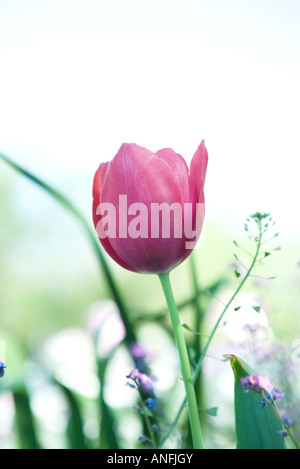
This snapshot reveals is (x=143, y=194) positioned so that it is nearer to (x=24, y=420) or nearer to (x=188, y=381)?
(x=188, y=381)

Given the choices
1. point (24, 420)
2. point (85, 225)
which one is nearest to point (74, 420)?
point (24, 420)

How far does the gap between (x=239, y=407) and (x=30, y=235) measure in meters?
0.88

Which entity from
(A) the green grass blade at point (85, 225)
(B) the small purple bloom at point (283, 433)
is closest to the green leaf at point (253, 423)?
(B) the small purple bloom at point (283, 433)

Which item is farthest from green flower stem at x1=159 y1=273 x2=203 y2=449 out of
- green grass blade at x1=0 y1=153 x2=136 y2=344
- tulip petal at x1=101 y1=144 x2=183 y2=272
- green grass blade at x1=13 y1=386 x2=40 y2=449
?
green grass blade at x1=13 y1=386 x2=40 y2=449

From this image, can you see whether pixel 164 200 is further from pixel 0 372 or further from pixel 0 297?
pixel 0 297

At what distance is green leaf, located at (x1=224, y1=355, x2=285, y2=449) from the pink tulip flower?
0.05 metres

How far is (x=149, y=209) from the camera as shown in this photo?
0.20 m

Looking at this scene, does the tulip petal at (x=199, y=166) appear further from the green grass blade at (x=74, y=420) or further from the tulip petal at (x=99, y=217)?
the green grass blade at (x=74, y=420)

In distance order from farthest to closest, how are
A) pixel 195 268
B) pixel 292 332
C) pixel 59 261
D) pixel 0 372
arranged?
pixel 59 261, pixel 292 332, pixel 195 268, pixel 0 372

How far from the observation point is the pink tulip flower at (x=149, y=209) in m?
0.20

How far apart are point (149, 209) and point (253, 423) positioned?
89 millimetres

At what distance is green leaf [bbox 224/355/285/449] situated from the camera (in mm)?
192
